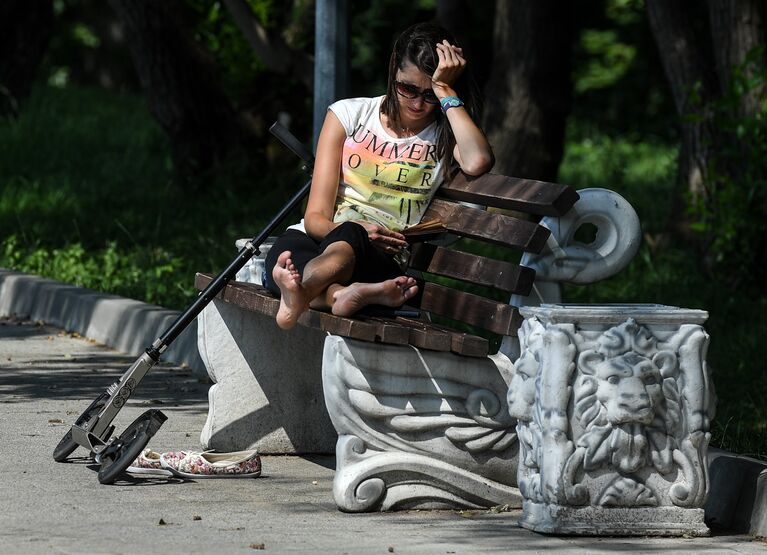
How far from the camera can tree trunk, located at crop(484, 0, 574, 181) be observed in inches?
497

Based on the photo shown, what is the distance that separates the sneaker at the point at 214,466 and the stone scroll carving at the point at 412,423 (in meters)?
0.68

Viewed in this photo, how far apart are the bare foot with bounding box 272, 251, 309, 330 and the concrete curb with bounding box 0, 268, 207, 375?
274 centimetres

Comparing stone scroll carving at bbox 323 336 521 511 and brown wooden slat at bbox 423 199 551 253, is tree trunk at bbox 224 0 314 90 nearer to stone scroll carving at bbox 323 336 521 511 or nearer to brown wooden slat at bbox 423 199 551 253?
brown wooden slat at bbox 423 199 551 253

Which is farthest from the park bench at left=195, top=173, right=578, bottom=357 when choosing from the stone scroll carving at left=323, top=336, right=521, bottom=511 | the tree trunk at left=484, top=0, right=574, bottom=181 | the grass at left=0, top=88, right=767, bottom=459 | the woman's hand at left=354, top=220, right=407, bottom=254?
the tree trunk at left=484, top=0, right=574, bottom=181

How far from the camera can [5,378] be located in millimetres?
7918

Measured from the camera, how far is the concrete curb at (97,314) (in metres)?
8.55

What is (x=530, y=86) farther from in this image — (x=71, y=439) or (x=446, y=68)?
(x=71, y=439)

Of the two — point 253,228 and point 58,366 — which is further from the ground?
point 253,228

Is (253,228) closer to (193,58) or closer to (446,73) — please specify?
(193,58)

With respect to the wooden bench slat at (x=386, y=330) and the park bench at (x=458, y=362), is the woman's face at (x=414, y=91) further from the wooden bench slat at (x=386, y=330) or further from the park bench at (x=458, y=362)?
the wooden bench slat at (x=386, y=330)

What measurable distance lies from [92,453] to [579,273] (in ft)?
6.08

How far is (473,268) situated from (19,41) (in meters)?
13.9

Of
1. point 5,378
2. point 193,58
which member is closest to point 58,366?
point 5,378

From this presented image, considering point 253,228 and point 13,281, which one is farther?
point 253,228
